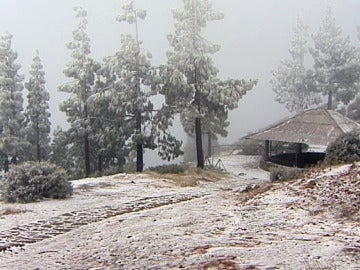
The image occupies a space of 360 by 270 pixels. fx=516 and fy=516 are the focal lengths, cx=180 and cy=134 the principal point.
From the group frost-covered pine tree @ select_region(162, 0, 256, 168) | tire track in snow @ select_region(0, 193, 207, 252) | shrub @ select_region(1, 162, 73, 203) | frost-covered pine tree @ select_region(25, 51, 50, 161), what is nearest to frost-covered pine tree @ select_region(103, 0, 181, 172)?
frost-covered pine tree @ select_region(162, 0, 256, 168)

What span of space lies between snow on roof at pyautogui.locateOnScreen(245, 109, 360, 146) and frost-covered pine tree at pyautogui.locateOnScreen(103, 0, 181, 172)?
6136mm

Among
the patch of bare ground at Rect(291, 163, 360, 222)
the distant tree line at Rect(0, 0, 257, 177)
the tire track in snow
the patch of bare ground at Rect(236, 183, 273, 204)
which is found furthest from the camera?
the distant tree line at Rect(0, 0, 257, 177)

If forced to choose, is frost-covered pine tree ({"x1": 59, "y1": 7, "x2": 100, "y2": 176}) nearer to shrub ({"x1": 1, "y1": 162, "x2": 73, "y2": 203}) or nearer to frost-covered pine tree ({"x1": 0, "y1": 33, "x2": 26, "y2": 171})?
frost-covered pine tree ({"x1": 0, "y1": 33, "x2": 26, "y2": 171})

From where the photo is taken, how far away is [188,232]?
29.1 ft

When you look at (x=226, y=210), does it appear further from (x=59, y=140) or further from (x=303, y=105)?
(x=303, y=105)

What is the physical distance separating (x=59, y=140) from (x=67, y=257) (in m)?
29.5

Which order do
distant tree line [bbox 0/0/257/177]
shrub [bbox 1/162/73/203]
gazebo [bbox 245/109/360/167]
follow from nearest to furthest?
shrub [bbox 1/162/73/203] < distant tree line [bbox 0/0/257/177] < gazebo [bbox 245/109/360/167]

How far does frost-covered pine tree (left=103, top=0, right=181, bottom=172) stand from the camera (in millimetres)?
29984

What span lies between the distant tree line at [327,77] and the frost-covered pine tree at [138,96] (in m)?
22.4

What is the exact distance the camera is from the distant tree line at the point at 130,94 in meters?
29.8

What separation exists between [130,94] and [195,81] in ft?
12.6

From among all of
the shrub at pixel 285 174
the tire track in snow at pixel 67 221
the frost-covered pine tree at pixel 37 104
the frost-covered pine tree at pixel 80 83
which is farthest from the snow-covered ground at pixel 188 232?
the frost-covered pine tree at pixel 37 104

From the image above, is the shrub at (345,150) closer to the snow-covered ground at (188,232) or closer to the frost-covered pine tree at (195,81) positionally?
the snow-covered ground at (188,232)

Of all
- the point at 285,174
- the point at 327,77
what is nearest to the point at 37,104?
the point at 285,174
